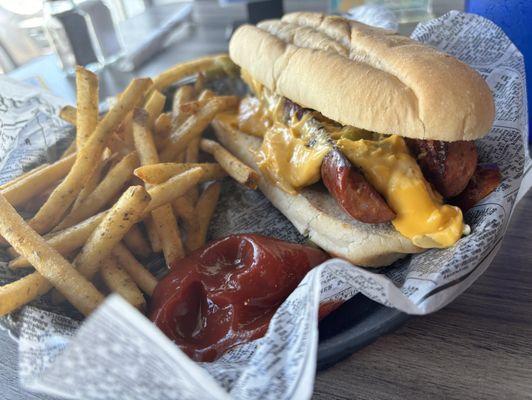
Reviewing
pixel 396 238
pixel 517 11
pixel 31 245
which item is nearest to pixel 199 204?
pixel 31 245

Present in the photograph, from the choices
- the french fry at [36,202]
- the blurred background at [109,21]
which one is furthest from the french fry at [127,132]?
the blurred background at [109,21]

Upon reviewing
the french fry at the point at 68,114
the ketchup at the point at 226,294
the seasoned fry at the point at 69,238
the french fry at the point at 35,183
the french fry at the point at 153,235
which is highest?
the french fry at the point at 68,114

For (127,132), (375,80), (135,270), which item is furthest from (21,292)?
(375,80)

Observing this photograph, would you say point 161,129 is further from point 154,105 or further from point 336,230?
point 336,230

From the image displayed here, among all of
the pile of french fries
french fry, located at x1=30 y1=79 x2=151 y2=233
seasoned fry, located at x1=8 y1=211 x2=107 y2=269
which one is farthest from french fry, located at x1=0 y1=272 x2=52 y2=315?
french fry, located at x1=30 y1=79 x2=151 y2=233

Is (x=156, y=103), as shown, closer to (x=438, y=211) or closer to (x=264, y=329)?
(x=264, y=329)

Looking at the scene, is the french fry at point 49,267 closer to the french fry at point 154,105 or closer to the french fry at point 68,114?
the french fry at point 68,114
